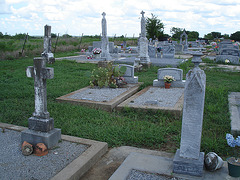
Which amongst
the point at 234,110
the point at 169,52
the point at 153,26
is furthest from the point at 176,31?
the point at 234,110

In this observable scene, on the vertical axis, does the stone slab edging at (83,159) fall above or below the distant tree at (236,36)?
below

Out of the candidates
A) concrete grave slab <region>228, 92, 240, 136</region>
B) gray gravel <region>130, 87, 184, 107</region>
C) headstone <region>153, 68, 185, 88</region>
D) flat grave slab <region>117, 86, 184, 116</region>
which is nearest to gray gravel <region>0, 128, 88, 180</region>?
flat grave slab <region>117, 86, 184, 116</region>

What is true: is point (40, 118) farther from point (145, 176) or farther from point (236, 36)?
point (236, 36)

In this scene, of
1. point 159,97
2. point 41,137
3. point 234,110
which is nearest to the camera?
point 41,137

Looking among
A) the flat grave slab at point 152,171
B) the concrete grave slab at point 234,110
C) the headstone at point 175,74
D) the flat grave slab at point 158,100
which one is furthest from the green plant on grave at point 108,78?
the flat grave slab at point 152,171

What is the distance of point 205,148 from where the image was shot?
13.3ft

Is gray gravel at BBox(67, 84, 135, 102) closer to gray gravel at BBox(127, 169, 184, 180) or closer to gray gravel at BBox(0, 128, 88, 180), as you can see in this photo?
gray gravel at BBox(0, 128, 88, 180)

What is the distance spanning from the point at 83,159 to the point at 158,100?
3816 millimetres

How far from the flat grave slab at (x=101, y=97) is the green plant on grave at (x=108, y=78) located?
0.24m

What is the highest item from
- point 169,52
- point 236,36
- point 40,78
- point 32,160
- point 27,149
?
point 236,36

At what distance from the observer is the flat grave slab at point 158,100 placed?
6.09m

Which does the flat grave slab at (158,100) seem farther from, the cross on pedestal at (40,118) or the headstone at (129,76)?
the cross on pedestal at (40,118)

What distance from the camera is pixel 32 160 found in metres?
3.59

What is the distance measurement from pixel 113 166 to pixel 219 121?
2.84m
